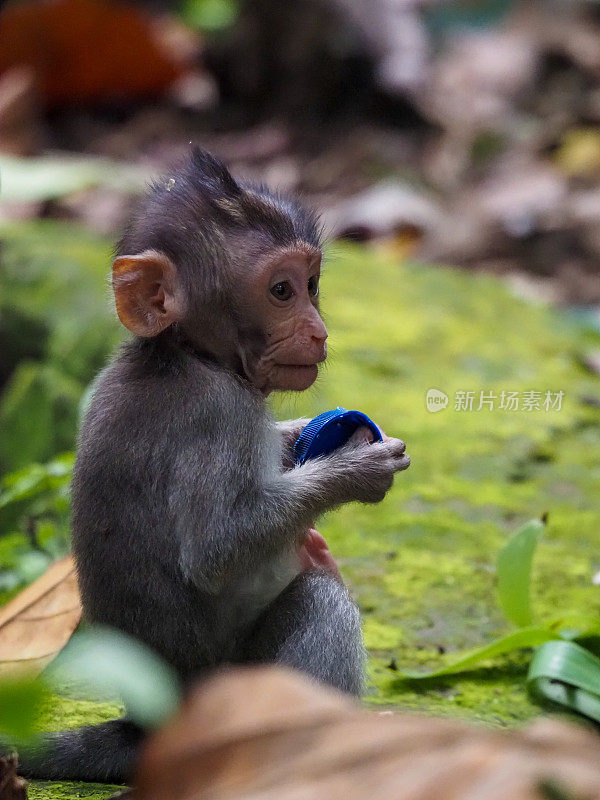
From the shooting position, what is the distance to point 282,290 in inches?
137

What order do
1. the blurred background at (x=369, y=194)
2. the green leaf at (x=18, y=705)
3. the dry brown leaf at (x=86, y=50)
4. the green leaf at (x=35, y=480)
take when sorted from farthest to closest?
the dry brown leaf at (x=86, y=50)
the blurred background at (x=369, y=194)
the green leaf at (x=35, y=480)
the green leaf at (x=18, y=705)

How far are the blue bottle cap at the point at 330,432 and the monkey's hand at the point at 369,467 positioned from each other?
7 cm

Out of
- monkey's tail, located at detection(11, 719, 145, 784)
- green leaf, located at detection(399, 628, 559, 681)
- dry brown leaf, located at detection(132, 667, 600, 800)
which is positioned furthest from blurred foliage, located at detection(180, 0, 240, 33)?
dry brown leaf, located at detection(132, 667, 600, 800)

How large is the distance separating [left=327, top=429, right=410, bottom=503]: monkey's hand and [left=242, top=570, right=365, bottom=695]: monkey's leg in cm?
26

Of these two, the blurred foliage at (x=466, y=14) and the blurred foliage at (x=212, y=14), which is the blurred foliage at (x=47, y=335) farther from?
the blurred foliage at (x=466, y=14)

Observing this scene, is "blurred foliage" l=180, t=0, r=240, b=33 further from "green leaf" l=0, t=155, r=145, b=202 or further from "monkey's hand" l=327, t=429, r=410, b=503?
"monkey's hand" l=327, t=429, r=410, b=503

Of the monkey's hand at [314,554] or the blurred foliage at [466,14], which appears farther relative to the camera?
the blurred foliage at [466,14]

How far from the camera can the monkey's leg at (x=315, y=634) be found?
316cm

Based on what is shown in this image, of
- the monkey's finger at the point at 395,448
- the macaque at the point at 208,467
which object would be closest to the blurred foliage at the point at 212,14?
the macaque at the point at 208,467

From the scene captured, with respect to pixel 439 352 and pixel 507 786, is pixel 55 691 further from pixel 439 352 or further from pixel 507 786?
pixel 439 352

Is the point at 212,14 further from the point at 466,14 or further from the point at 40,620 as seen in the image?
the point at 40,620

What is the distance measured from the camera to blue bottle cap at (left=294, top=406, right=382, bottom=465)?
3535 millimetres

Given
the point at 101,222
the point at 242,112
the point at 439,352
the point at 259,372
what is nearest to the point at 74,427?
the point at 439,352

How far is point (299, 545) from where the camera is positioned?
136 inches
